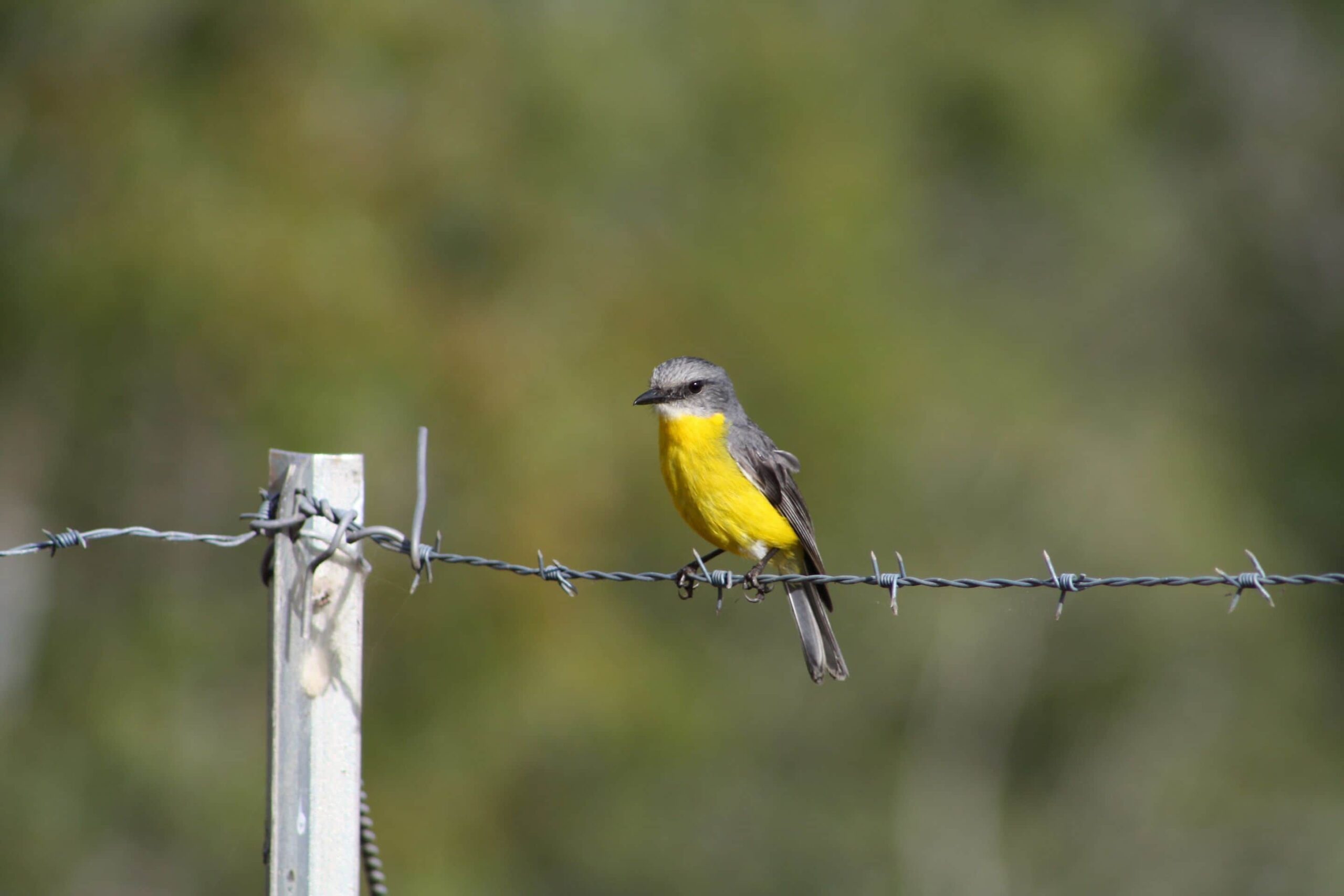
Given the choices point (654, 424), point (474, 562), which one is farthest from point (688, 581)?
point (654, 424)

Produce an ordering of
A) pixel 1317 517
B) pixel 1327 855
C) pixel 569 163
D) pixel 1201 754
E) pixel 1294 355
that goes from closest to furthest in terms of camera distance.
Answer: pixel 569 163
pixel 1327 855
pixel 1201 754
pixel 1317 517
pixel 1294 355

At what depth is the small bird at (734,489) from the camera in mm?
6023

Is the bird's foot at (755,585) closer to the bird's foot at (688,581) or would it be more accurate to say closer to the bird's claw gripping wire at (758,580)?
the bird's claw gripping wire at (758,580)

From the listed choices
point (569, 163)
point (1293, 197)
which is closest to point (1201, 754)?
point (1293, 197)

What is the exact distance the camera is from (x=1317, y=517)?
20672 mm

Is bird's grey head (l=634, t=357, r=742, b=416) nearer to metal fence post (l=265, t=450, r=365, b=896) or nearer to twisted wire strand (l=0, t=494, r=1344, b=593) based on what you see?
twisted wire strand (l=0, t=494, r=1344, b=593)

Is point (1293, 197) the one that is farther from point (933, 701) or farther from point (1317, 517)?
point (933, 701)

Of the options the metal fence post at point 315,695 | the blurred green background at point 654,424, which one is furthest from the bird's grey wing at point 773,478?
the blurred green background at point 654,424

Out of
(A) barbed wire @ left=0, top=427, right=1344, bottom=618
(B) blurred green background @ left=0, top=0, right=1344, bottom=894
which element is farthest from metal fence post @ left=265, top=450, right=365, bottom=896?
(B) blurred green background @ left=0, top=0, right=1344, bottom=894

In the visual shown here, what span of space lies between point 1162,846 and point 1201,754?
1967 mm

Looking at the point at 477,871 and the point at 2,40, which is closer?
the point at 2,40

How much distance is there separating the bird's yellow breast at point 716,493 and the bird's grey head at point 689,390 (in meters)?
0.07

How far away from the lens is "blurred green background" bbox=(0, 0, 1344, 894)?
10180mm

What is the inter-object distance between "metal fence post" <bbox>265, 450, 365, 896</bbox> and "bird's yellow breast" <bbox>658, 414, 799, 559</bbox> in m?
2.70
